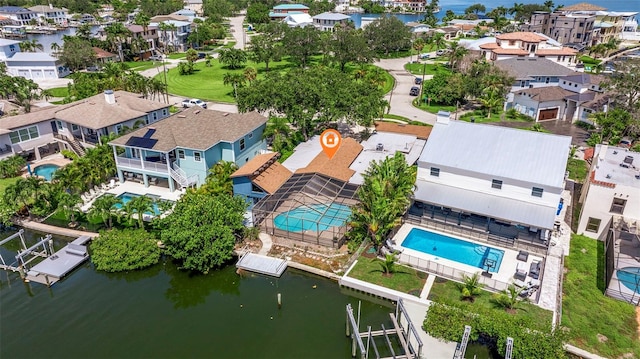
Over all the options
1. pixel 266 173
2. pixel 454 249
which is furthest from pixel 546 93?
pixel 266 173

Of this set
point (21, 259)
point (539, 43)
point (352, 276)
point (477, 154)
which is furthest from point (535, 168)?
point (539, 43)

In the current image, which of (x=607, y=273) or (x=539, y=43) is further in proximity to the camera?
(x=539, y=43)

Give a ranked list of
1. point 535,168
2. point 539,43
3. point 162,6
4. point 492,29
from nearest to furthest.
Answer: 1. point 535,168
2. point 539,43
3. point 492,29
4. point 162,6

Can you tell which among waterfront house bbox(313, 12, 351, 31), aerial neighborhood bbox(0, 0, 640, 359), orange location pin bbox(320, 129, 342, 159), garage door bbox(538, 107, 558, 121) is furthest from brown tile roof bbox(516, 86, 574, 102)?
waterfront house bbox(313, 12, 351, 31)

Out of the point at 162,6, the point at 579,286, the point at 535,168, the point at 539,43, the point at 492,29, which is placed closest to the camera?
the point at 579,286

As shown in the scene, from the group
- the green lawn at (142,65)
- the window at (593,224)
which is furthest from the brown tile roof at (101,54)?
the window at (593,224)

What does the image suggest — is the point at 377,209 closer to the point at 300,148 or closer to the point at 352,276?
the point at 352,276

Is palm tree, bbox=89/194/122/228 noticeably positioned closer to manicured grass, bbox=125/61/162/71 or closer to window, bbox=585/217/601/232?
window, bbox=585/217/601/232

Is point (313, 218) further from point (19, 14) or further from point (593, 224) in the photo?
point (19, 14)
